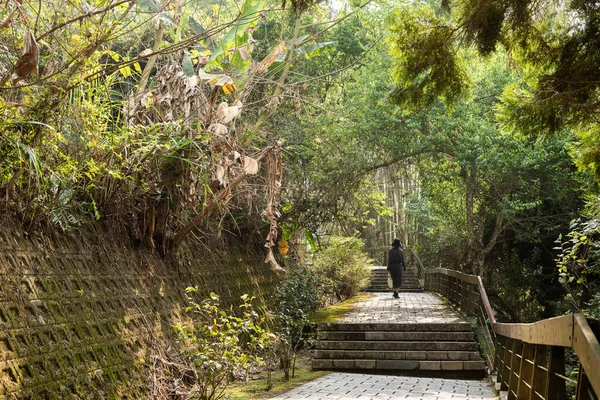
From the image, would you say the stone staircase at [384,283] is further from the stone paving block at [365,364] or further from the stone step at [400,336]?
the stone paving block at [365,364]

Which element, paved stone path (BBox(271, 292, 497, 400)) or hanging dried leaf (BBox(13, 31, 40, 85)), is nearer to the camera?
hanging dried leaf (BBox(13, 31, 40, 85))

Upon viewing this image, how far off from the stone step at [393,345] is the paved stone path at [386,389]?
4.70 feet

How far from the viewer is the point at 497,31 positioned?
6488 mm

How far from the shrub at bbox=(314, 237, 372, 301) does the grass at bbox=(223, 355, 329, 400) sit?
23.0 feet

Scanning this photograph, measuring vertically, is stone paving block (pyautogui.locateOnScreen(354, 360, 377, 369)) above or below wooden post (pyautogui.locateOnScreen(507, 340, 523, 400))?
below

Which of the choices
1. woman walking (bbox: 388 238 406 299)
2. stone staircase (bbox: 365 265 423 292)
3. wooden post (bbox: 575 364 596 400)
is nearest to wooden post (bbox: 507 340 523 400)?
wooden post (bbox: 575 364 596 400)

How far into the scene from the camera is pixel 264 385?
9.61m

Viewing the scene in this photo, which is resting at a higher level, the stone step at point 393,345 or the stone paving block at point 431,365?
the stone step at point 393,345

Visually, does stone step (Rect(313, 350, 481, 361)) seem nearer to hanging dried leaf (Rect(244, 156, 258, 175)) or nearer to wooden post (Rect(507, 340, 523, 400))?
hanging dried leaf (Rect(244, 156, 258, 175))

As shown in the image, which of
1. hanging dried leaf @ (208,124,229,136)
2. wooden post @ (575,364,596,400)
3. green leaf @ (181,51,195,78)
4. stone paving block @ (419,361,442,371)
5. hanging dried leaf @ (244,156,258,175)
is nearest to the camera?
wooden post @ (575,364,596,400)

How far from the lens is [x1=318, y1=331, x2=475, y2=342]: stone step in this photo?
13.0m

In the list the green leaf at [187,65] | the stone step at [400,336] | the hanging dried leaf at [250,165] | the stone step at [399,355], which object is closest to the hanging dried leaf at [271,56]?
the green leaf at [187,65]

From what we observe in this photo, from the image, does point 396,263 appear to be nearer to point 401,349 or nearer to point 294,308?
point 401,349

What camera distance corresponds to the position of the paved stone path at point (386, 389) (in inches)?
341
